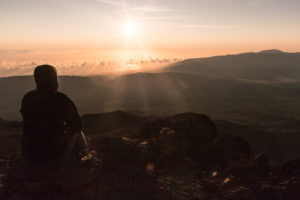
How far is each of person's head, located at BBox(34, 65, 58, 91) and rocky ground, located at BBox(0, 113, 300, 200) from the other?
1227mm

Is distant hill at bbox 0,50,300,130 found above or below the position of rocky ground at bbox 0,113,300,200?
below

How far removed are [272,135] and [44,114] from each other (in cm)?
2428

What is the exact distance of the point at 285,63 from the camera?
18975 centimetres

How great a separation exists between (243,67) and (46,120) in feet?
616

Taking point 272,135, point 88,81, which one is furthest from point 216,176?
point 88,81

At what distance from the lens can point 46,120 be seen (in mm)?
3471

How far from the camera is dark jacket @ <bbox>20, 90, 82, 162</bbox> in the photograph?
3465 mm

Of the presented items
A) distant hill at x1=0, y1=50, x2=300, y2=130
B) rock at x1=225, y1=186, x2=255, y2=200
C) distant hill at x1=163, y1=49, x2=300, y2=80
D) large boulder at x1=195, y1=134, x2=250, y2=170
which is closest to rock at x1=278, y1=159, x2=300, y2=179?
rock at x1=225, y1=186, x2=255, y2=200

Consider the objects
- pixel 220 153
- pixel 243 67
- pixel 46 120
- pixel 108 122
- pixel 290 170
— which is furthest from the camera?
pixel 243 67

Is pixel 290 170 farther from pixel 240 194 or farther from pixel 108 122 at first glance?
A: pixel 108 122

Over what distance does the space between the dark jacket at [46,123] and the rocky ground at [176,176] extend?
0.48 metres

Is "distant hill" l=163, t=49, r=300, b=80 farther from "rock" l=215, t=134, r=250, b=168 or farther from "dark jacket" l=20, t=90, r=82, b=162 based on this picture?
"dark jacket" l=20, t=90, r=82, b=162

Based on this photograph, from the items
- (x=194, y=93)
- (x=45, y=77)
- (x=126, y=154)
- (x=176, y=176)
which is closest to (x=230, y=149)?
(x=176, y=176)

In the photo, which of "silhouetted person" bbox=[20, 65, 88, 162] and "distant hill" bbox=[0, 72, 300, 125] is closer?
"silhouetted person" bbox=[20, 65, 88, 162]
